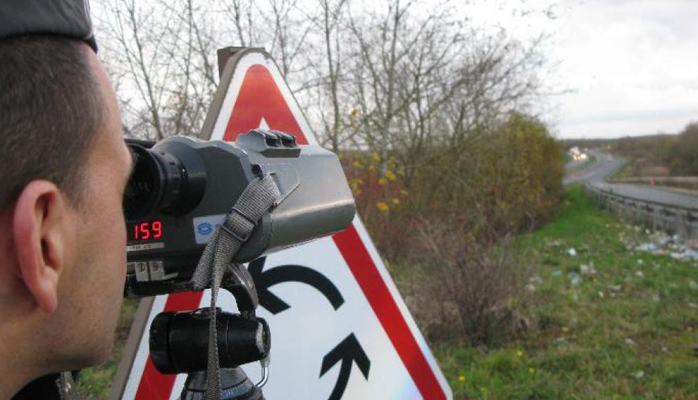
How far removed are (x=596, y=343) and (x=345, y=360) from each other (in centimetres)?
498

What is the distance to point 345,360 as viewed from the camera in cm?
185

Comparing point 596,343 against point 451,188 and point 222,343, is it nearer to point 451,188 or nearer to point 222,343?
point 222,343

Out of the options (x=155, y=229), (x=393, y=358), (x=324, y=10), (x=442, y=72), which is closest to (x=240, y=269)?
(x=155, y=229)

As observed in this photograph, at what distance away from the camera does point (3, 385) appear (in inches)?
32.8

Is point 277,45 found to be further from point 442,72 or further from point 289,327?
point 289,327

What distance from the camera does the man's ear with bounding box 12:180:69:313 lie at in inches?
30.4

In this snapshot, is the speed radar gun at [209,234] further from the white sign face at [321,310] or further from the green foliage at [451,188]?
the green foliage at [451,188]

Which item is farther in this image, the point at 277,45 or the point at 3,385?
the point at 277,45

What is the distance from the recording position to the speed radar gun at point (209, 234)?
43.3 inches

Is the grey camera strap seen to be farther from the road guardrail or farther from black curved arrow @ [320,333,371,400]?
the road guardrail

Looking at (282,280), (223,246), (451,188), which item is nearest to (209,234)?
(223,246)

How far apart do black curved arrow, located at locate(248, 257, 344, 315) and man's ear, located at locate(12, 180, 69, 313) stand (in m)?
0.92

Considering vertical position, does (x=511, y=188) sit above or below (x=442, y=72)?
below

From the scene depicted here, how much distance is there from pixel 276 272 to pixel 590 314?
6.21 m
